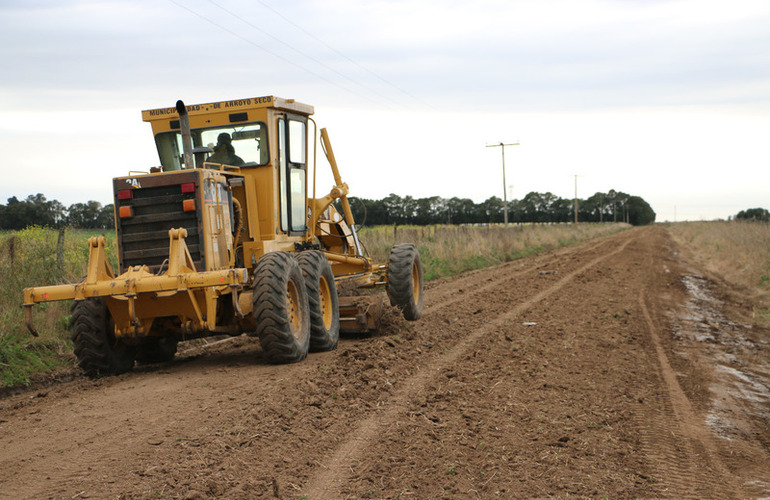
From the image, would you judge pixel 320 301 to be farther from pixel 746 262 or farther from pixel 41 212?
pixel 746 262

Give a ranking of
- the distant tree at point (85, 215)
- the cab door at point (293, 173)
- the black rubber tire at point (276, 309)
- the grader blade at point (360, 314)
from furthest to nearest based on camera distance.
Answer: the distant tree at point (85, 215)
the grader blade at point (360, 314)
the cab door at point (293, 173)
the black rubber tire at point (276, 309)

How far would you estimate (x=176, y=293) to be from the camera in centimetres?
742

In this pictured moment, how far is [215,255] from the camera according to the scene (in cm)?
803

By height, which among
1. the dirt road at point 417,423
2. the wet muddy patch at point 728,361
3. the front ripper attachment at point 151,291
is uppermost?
the front ripper attachment at point 151,291

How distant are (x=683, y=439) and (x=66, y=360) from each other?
7352 mm

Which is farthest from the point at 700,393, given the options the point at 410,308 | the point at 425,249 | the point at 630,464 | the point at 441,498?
the point at 425,249

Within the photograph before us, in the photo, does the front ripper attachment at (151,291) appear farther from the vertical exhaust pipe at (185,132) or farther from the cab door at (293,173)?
the cab door at (293,173)

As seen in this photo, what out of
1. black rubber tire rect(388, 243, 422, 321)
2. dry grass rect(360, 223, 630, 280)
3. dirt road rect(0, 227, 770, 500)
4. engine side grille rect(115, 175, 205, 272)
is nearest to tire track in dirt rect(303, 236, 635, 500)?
dirt road rect(0, 227, 770, 500)

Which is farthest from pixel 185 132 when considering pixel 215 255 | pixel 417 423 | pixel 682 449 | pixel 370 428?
pixel 682 449

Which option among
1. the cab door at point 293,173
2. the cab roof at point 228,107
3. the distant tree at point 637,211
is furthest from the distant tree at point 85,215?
the distant tree at point 637,211

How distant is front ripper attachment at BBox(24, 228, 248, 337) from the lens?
714cm

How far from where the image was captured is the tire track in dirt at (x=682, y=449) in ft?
15.8

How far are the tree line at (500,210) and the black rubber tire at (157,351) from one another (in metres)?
3.90

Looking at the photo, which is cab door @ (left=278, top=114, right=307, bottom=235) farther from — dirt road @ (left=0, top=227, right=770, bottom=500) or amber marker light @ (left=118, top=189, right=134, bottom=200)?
amber marker light @ (left=118, top=189, right=134, bottom=200)
